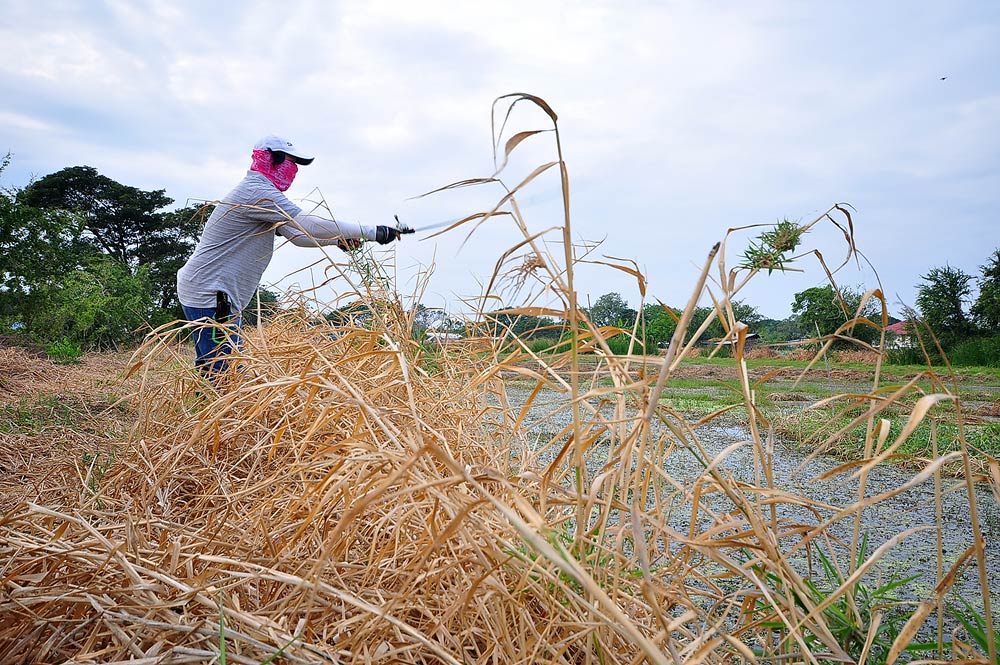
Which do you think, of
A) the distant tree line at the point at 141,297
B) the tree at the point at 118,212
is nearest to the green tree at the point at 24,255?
the distant tree line at the point at 141,297

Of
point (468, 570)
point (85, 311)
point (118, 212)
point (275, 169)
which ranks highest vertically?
point (118, 212)

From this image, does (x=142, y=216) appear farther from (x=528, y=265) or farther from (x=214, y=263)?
(x=528, y=265)

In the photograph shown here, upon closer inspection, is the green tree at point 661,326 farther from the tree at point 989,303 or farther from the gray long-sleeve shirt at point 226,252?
the tree at point 989,303

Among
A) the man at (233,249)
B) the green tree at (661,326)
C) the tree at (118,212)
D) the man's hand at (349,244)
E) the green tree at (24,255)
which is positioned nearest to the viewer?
the green tree at (661,326)

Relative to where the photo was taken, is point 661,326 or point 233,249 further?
point 661,326

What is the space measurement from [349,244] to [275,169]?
1616 millimetres

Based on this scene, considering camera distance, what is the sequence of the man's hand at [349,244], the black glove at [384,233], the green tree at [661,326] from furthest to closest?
1. the black glove at [384,233]
2. the man's hand at [349,244]
3. the green tree at [661,326]

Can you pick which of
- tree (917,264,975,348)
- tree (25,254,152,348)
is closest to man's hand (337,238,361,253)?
tree (25,254,152,348)

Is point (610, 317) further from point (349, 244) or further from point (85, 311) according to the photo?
point (85, 311)

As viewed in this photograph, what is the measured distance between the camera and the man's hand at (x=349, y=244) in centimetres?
179

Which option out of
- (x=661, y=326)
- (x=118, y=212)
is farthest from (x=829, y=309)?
(x=118, y=212)

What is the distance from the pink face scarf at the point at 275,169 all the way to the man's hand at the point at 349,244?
51.1 inches

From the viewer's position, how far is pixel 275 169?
10.6 ft

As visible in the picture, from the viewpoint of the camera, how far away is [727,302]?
0.70 meters
